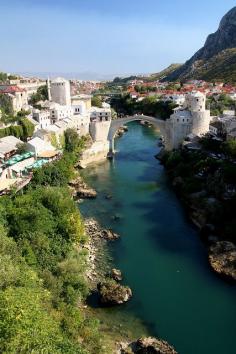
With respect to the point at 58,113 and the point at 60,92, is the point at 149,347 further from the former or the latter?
the point at 60,92

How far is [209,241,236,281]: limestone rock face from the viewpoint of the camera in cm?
1492

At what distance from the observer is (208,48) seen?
86.6 m

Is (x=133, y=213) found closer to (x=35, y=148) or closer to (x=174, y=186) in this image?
(x=174, y=186)

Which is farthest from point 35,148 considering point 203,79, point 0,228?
point 203,79

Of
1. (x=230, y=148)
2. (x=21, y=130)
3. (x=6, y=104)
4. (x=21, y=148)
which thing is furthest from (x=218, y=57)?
(x=21, y=148)

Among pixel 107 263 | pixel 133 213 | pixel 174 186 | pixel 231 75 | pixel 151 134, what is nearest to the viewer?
pixel 107 263

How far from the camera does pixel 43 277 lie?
12711 mm

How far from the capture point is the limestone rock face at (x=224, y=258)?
1492 cm

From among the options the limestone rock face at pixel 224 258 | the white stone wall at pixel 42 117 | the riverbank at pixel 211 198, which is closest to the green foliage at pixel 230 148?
the riverbank at pixel 211 198

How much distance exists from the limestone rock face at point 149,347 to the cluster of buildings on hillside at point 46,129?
10.7 m

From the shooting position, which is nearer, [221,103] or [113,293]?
[113,293]

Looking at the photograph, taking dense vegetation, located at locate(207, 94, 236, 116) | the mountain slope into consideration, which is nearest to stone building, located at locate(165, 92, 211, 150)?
dense vegetation, located at locate(207, 94, 236, 116)

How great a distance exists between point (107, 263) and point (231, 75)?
175 ft

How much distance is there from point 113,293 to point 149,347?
2.67 metres
